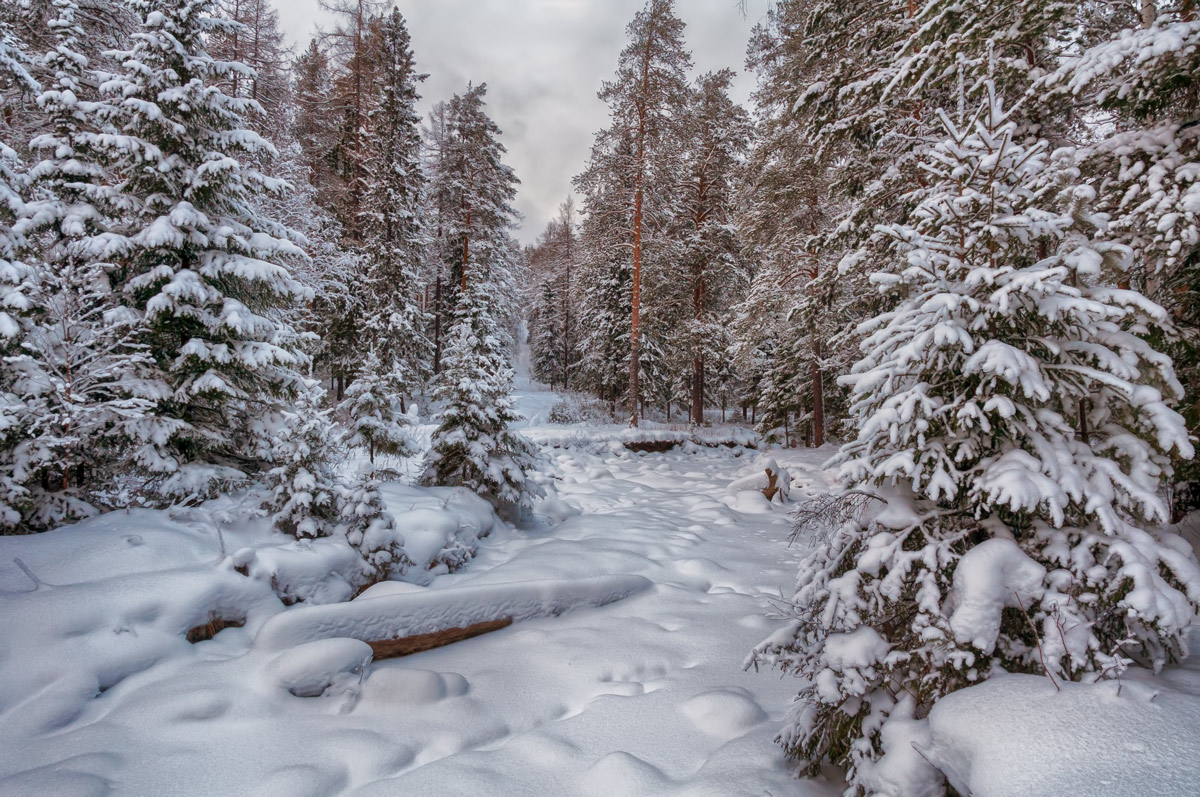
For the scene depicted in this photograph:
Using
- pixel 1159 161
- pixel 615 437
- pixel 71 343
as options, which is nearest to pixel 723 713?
pixel 1159 161

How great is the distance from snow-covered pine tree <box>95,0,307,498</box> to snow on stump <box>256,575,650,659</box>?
2.72 m

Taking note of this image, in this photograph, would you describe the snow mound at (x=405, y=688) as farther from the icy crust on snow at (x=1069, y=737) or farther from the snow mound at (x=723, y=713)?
the icy crust on snow at (x=1069, y=737)

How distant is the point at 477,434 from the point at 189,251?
158 inches

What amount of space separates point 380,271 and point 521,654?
1716 centimetres

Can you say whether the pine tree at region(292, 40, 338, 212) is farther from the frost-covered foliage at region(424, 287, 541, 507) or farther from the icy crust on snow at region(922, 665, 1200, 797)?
the icy crust on snow at region(922, 665, 1200, 797)

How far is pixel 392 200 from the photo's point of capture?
57.8 feet

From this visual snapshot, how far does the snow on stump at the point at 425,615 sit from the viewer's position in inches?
142

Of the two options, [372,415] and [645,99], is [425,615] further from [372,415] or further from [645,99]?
[645,99]

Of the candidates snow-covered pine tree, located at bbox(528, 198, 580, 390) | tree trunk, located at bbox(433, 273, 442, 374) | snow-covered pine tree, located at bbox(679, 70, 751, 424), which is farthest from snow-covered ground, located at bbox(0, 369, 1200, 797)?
snow-covered pine tree, located at bbox(528, 198, 580, 390)

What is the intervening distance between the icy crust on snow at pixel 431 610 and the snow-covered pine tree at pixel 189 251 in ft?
8.91

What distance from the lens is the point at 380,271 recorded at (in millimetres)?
18078

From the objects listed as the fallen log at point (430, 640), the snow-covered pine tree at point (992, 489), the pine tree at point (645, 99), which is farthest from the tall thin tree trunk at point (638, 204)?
the snow-covered pine tree at point (992, 489)

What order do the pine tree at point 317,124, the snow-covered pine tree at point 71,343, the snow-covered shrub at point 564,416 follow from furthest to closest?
the snow-covered shrub at point 564,416 < the pine tree at point 317,124 < the snow-covered pine tree at point 71,343

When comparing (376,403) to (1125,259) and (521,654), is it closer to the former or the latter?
(521,654)
